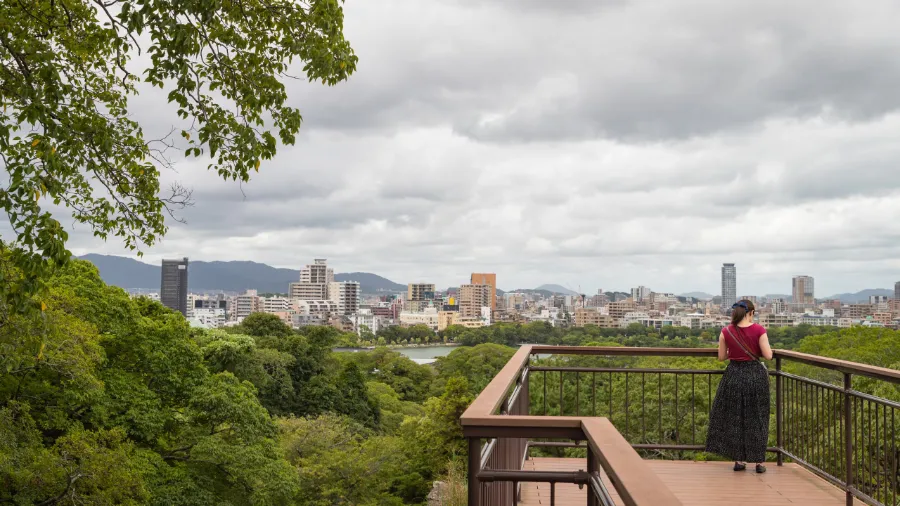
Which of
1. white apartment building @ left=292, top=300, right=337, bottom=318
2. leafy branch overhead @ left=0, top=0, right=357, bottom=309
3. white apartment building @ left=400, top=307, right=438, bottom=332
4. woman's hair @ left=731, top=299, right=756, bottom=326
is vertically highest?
leafy branch overhead @ left=0, top=0, right=357, bottom=309

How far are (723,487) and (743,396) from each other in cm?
69

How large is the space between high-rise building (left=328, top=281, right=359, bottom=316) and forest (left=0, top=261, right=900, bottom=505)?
494ft

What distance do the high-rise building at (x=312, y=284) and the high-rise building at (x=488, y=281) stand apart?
46.0 meters

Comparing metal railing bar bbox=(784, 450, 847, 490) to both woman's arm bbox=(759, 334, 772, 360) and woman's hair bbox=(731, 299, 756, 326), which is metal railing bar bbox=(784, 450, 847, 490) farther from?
woman's hair bbox=(731, 299, 756, 326)

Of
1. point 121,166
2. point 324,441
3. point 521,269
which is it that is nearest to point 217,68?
point 121,166

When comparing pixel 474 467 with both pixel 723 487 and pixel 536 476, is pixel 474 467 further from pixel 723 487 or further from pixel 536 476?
pixel 723 487

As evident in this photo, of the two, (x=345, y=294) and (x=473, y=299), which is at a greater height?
(x=345, y=294)

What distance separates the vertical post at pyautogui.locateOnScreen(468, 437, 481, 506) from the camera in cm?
184

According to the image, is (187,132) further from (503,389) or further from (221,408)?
(221,408)

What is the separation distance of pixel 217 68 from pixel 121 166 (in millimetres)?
1768

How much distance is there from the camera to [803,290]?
363ft

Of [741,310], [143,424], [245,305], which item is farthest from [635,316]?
[741,310]

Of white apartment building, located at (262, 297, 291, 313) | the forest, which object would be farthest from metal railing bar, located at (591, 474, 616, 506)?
white apartment building, located at (262, 297, 291, 313)

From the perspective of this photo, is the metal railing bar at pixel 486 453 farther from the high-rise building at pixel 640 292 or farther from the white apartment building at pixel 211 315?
the high-rise building at pixel 640 292
